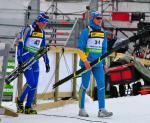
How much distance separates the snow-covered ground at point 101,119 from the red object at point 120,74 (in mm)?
1138

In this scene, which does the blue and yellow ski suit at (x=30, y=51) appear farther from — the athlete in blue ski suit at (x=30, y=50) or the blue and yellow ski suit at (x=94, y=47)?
the blue and yellow ski suit at (x=94, y=47)

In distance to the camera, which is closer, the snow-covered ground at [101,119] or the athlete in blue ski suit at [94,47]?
the snow-covered ground at [101,119]

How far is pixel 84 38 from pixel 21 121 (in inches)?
62.7

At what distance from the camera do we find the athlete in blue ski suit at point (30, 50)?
7172 millimetres

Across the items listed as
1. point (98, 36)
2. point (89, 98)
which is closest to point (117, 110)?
point (98, 36)

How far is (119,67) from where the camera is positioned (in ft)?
34.5

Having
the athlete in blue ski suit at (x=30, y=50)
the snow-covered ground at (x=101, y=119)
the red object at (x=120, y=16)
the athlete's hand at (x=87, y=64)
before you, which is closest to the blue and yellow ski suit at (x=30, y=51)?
the athlete in blue ski suit at (x=30, y=50)

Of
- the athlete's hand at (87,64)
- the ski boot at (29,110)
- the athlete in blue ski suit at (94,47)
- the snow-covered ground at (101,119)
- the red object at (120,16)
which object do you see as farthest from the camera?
the red object at (120,16)

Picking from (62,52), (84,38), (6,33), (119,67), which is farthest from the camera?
(6,33)

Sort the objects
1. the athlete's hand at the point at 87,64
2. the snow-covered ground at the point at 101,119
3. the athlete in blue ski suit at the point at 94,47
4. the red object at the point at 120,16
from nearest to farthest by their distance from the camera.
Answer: the snow-covered ground at the point at 101,119
the athlete's hand at the point at 87,64
the athlete in blue ski suit at the point at 94,47
the red object at the point at 120,16

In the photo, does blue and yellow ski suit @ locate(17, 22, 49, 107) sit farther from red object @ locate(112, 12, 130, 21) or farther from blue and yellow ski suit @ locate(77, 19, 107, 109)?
red object @ locate(112, 12, 130, 21)

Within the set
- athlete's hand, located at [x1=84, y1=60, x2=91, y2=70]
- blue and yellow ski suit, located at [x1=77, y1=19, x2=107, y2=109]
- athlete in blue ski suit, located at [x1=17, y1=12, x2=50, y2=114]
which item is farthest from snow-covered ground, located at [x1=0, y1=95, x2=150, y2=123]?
athlete's hand, located at [x1=84, y1=60, x2=91, y2=70]

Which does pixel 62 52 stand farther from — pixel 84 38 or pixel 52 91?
pixel 84 38

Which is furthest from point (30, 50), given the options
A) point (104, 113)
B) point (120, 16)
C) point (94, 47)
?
point (120, 16)
